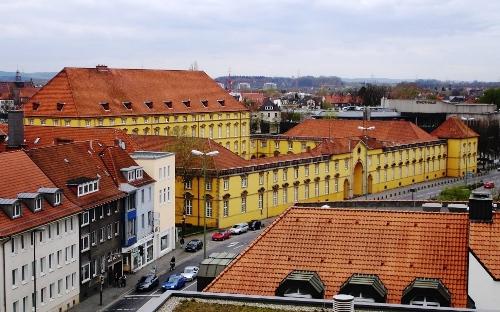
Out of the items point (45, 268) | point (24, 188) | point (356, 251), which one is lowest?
point (45, 268)

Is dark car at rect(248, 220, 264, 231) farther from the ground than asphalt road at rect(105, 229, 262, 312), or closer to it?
farther from the ground

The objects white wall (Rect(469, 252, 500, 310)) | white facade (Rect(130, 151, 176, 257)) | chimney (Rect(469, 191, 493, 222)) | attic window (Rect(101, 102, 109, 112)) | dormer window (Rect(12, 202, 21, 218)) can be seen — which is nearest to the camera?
white wall (Rect(469, 252, 500, 310))

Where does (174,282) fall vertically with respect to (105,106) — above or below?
below

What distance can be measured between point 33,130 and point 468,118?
92408 mm

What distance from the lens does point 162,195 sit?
6700 cm

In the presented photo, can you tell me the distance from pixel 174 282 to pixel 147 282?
2108mm

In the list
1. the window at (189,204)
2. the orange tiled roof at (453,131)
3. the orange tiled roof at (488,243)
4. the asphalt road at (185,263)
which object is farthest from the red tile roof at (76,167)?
the orange tiled roof at (453,131)

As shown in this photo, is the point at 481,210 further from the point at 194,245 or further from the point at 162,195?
the point at 162,195

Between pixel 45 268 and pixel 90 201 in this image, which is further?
pixel 90 201

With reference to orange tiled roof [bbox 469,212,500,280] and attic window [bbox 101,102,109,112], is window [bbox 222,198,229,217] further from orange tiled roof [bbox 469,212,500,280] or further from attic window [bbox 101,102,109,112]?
orange tiled roof [bbox 469,212,500,280]

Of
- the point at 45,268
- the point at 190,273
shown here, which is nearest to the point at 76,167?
the point at 45,268

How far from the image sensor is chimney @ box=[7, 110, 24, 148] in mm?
62297

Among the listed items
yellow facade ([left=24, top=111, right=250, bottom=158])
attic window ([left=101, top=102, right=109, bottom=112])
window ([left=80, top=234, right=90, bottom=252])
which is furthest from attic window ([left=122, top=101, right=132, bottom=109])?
window ([left=80, top=234, right=90, bottom=252])

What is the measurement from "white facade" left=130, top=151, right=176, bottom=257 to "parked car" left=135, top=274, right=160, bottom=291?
8877mm
